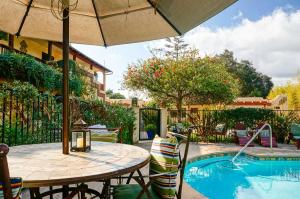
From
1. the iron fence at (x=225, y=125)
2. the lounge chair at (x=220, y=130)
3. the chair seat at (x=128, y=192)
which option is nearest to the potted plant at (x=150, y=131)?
the iron fence at (x=225, y=125)

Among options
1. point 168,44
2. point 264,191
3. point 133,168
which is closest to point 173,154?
point 133,168

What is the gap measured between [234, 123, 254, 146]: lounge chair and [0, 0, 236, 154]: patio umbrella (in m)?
9.67

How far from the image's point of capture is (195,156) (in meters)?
8.40

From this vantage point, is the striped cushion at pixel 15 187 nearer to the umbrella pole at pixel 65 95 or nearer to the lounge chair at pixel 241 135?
the umbrella pole at pixel 65 95

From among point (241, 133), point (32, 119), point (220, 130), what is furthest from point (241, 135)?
point (32, 119)

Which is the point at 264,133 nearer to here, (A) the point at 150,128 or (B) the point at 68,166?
(A) the point at 150,128

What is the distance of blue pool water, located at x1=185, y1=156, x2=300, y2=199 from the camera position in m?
6.16

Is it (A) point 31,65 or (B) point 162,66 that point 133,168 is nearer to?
A: (A) point 31,65

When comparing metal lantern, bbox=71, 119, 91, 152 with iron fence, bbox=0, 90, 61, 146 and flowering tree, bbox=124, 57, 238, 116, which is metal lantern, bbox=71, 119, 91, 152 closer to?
iron fence, bbox=0, 90, 61, 146

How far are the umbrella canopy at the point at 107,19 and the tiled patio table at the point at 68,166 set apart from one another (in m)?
1.51

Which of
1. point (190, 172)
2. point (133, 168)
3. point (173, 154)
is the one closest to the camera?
point (133, 168)

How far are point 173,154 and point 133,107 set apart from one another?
30.8ft

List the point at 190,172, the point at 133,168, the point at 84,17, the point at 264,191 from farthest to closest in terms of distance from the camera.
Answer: the point at 190,172, the point at 264,191, the point at 84,17, the point at 133,168

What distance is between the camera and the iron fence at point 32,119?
4930 millimetres
